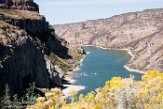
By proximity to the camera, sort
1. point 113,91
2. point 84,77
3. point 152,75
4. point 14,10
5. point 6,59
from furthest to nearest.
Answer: point 14,10 → point 84,77 → point 6,59 → point 152,75 → point 113,91

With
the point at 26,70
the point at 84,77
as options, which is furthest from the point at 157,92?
the point at 84,77

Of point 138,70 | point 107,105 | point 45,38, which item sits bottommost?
point 138,70

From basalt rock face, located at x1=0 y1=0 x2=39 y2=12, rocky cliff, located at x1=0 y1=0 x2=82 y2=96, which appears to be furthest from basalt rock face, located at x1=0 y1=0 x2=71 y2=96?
basalt rock face, located at x1=0 y1=0 x2=39 y2=12

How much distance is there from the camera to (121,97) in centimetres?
1180

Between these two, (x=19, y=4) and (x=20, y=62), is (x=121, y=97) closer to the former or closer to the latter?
(x=20, y=62)

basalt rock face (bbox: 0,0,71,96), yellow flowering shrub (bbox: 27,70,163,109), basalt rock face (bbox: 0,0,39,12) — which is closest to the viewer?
yellow flowering shrub (bbox: 27,70,163,109)

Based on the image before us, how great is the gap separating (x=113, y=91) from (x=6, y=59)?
80229 mm

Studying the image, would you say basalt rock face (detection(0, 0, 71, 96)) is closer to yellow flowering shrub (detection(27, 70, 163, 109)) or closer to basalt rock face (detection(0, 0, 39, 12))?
basalt rock face (detection(0, 0, 39, 12))

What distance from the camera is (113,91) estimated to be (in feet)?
41.1

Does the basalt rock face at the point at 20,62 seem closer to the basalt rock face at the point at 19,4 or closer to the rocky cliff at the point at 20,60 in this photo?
the rocky cliff at the point at 20,60

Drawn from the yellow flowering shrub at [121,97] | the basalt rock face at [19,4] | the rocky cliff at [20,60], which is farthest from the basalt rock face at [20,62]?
the yellow flowering shrub at [121,97]

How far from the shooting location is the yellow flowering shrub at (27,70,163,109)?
11664 millimetres

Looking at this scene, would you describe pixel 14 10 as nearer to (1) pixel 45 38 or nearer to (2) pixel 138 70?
(1) pixel 45 38

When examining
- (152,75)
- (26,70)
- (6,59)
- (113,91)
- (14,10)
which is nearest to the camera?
(113,91)
